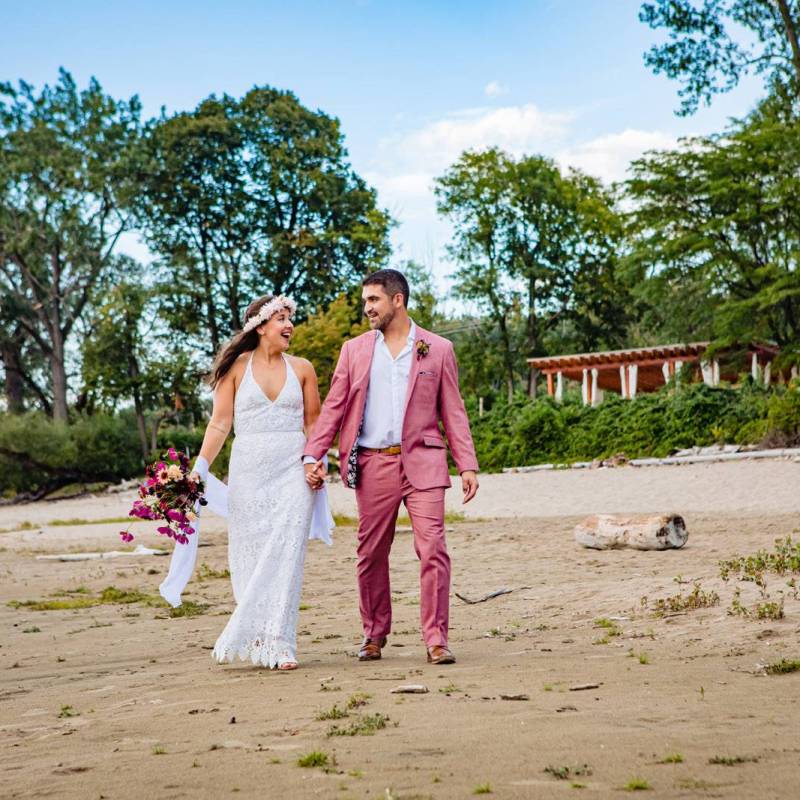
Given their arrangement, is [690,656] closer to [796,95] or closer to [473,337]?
[796,95]

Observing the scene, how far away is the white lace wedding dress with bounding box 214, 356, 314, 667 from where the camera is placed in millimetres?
6762

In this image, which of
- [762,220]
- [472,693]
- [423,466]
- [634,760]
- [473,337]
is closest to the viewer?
[634,760]

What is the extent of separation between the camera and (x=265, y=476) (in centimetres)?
700

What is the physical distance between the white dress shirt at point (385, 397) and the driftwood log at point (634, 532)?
6.33 meters

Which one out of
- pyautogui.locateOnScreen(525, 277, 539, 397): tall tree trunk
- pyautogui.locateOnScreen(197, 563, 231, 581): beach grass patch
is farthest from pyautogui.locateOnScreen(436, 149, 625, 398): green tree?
pyautogui.locateOnScreen(197, 563, 231, 581): beach grass patch

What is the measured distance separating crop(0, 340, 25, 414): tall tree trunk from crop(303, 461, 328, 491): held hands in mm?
48409

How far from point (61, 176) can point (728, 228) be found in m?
24.4

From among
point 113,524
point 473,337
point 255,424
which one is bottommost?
point 113,524

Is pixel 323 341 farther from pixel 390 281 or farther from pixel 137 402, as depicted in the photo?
pixel 390 281

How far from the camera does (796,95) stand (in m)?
27.4

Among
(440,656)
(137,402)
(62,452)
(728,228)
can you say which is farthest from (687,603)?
(137,402)

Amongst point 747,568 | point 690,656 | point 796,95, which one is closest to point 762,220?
point 796,95

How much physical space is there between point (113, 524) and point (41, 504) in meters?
13.4

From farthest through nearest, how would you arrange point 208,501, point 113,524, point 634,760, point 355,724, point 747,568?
point 113,524 < point 747,568 < point 208,501 < point 355,724 < point 634,760
